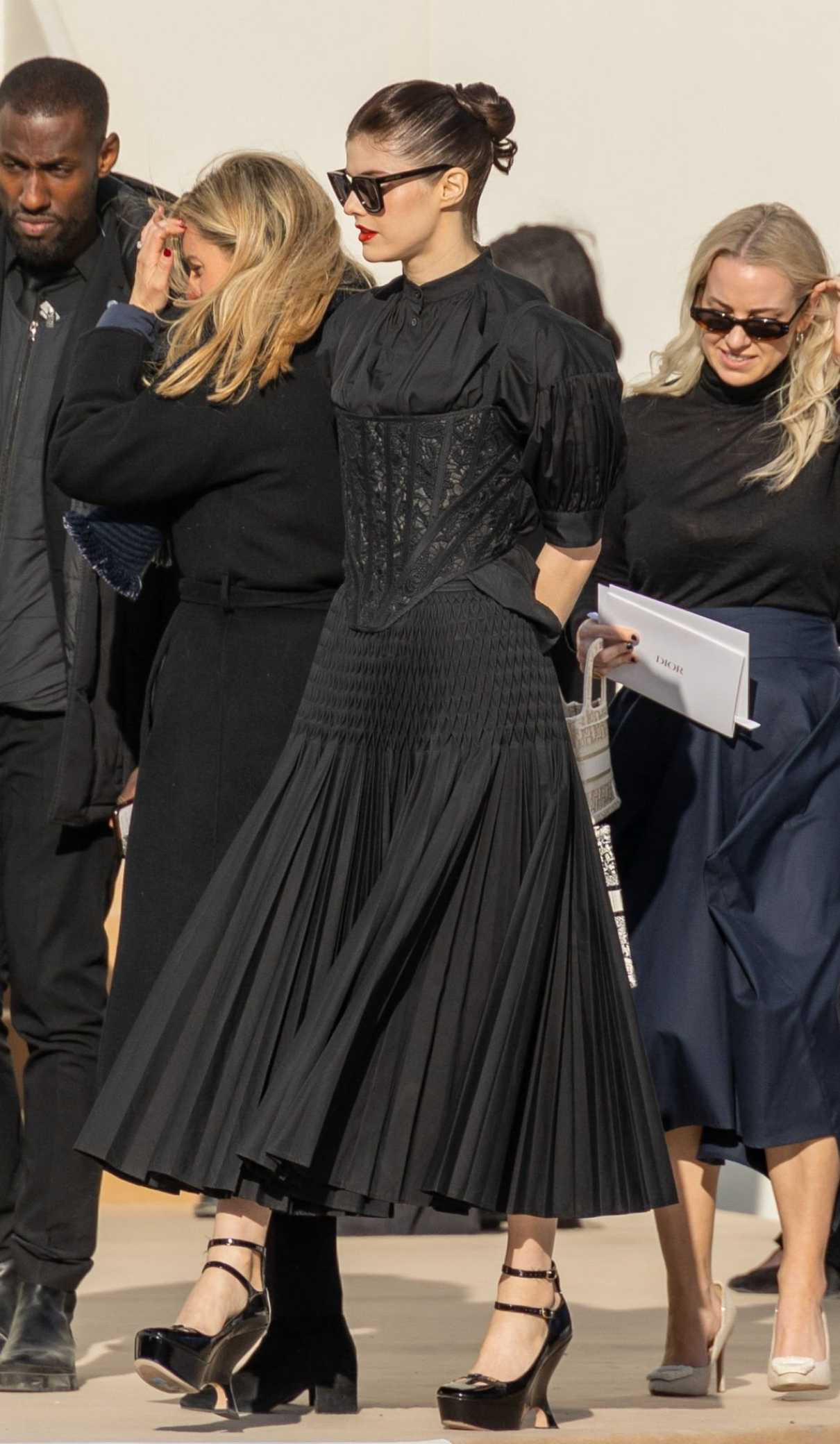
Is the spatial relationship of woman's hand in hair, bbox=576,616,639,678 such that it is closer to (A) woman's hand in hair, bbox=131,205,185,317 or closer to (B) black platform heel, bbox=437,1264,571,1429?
(A) woman's hand in hair, bbox=131,205,185,317

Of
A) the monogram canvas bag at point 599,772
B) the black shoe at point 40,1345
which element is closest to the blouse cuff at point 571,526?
the monogram canvas bag at point 599,772

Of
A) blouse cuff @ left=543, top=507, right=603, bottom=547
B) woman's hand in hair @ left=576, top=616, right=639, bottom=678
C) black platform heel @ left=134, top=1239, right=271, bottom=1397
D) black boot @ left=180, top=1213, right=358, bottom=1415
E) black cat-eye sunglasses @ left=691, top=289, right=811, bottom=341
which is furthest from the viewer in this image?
black cat-eye sunglasses @ left=691, top=289, right=811, bottom=341

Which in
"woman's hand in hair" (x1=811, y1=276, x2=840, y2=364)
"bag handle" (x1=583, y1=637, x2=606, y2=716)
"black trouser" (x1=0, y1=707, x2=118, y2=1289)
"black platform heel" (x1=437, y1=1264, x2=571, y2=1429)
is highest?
"woman's hand in hair" (x1=811, y1=276, x2=840, y2=364)

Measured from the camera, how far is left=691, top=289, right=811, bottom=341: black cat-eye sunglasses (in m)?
4.74

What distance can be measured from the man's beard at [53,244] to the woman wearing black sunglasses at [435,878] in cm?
96

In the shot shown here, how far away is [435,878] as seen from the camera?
3840 mm

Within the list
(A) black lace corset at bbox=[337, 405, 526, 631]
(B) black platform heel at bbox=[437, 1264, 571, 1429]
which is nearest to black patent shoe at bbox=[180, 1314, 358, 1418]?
(B) black platform heel at bbox=[437, 1264, 571, 1429]

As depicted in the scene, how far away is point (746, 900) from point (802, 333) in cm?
102

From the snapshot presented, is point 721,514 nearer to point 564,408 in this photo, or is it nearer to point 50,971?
point 564,408

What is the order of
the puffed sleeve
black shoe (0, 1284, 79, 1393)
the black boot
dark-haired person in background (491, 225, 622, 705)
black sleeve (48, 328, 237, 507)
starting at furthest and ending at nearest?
dark-haired person in background (491, 225, 622, 705) → black shoe (0, 1284, 79, 1393) → the black boot → black sleeve (48, 328, 237, 507) → the puffed sleeve

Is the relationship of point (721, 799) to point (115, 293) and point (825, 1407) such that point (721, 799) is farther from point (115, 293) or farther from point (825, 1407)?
point (115, 293)

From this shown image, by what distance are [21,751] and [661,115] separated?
11.2ft

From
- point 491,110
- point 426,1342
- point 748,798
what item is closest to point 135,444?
point 491,110

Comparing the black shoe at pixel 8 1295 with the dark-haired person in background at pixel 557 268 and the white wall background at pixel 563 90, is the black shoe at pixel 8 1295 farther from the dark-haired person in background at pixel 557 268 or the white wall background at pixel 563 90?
the white wall background at pixel 563 90
